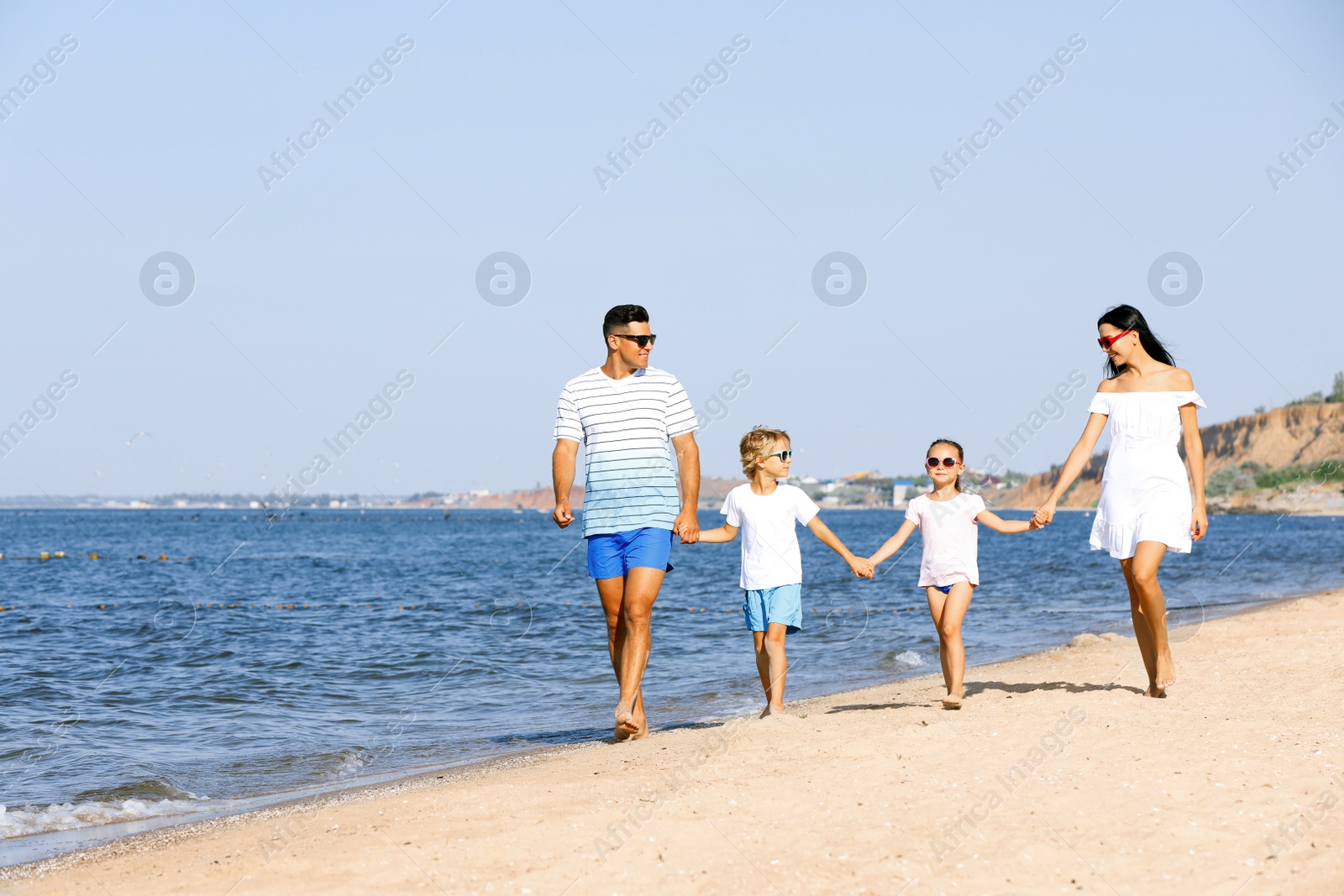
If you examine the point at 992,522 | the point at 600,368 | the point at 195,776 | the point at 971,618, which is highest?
the point at 600,368

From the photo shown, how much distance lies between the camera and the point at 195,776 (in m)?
6.65

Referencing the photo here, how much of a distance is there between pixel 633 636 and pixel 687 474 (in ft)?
2.98

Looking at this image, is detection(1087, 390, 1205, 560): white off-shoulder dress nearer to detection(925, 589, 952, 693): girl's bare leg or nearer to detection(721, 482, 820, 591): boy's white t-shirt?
detection(925, 589, 952, 693): girl's bare leg

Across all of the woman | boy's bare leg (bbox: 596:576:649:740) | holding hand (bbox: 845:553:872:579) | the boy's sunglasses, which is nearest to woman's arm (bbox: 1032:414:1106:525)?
the woman

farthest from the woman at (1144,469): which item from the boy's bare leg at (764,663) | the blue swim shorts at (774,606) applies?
the boy's bare leg at (764,663)

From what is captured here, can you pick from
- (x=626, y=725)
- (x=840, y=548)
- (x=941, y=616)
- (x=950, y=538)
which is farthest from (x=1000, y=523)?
(x=626, y=725)

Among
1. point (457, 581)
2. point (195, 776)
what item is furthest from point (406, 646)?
point (457, 581)

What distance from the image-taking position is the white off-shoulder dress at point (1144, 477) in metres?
5.82

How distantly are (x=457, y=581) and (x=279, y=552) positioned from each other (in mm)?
24394

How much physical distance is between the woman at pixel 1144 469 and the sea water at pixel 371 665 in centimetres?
250

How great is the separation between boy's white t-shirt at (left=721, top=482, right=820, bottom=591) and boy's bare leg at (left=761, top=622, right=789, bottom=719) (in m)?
0.26

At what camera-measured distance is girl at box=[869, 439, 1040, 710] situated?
20.0 feet

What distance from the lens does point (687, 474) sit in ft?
19.5

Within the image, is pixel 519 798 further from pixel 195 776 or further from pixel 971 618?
pixel 971 618
